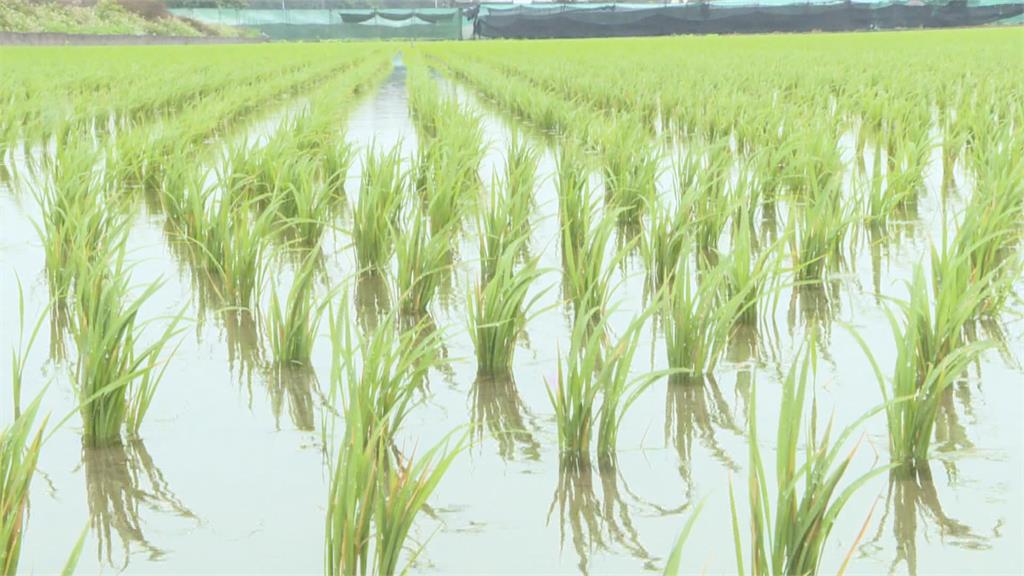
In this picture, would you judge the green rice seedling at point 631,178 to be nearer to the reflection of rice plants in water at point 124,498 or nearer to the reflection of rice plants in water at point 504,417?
the reflection of rice plants in water at point 504,417

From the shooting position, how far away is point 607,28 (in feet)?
149

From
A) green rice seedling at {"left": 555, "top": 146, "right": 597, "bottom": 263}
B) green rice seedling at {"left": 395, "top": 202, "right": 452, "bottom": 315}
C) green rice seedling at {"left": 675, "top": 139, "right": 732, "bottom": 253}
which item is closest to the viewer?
green rice seedling at {"left": 395, "top": 202, "right": 452, "bottom": 315}

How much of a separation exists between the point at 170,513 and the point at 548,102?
7169 millimetres

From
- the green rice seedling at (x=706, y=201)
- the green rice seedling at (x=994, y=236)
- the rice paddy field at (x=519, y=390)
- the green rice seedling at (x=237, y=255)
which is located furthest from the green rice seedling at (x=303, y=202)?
the green rice seedling at (x=994, y=236)

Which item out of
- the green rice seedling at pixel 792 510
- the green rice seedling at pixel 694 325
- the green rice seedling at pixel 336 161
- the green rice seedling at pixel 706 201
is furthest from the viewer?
the green rice seedling at pixel 336 161

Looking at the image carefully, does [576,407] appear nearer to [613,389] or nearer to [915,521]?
[613,389]

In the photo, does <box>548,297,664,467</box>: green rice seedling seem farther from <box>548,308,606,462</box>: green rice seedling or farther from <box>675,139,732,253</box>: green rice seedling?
<box>675,139,732,253</box>: green rice seedling

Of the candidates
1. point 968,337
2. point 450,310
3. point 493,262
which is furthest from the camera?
point 493,262

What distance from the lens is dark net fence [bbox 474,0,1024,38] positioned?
4191 centimetres

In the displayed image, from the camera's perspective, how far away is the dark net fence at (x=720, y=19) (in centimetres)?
4191

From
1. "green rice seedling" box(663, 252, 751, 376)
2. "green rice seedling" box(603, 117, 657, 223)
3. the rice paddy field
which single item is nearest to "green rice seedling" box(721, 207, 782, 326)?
the rice paddy field

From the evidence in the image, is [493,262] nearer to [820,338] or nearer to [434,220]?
[434,220]

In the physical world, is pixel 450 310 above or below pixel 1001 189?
below

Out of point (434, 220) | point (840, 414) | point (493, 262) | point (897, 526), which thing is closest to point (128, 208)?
point (434, 220)
